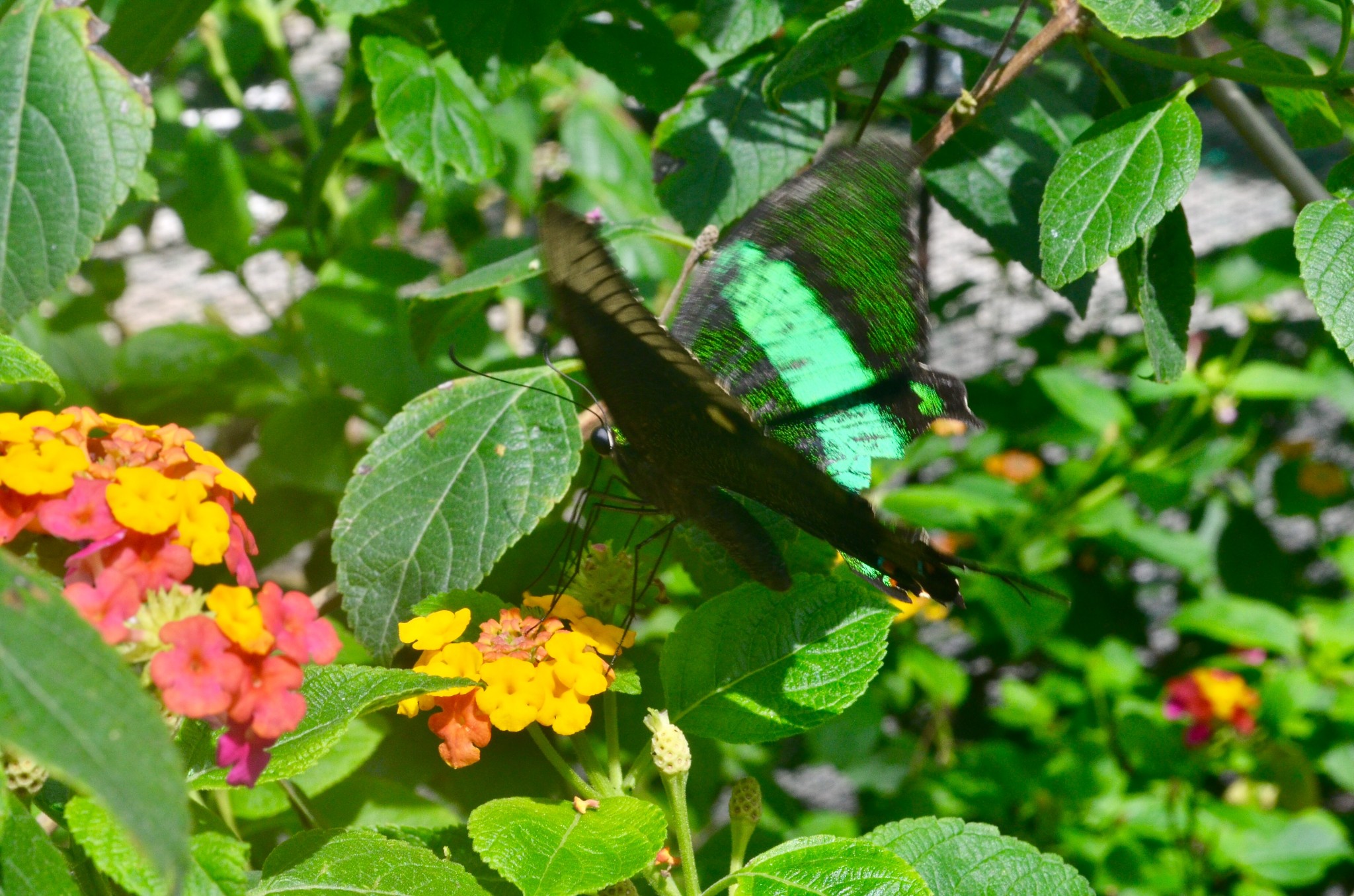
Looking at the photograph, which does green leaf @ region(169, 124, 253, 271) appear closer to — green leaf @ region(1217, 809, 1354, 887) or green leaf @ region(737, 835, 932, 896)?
green leaf @ region(737, 835, 932, 896)

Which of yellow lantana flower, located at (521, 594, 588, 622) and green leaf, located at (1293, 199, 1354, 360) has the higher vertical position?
green leaf, located at (1293, 199, 1354, 360)

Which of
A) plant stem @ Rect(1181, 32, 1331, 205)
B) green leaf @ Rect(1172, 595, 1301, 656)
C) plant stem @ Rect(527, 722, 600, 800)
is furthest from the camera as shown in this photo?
green leaf @ Rect(1172, 595, 1301, 656)

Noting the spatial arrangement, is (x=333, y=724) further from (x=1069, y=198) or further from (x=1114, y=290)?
(x=1114, y=290)

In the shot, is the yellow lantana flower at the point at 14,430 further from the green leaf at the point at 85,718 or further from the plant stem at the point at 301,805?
the plant stem at the point at 301,805

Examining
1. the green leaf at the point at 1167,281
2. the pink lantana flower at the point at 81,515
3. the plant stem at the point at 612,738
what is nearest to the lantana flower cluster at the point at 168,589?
the pink lantana flower at the point at 81,515

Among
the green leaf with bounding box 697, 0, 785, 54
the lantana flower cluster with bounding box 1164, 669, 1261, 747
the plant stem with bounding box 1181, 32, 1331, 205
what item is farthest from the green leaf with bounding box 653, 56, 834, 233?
the lantana flower cluster with bounding box 1164, 669, 1261, 747

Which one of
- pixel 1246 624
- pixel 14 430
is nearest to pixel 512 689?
pixel 14 430
